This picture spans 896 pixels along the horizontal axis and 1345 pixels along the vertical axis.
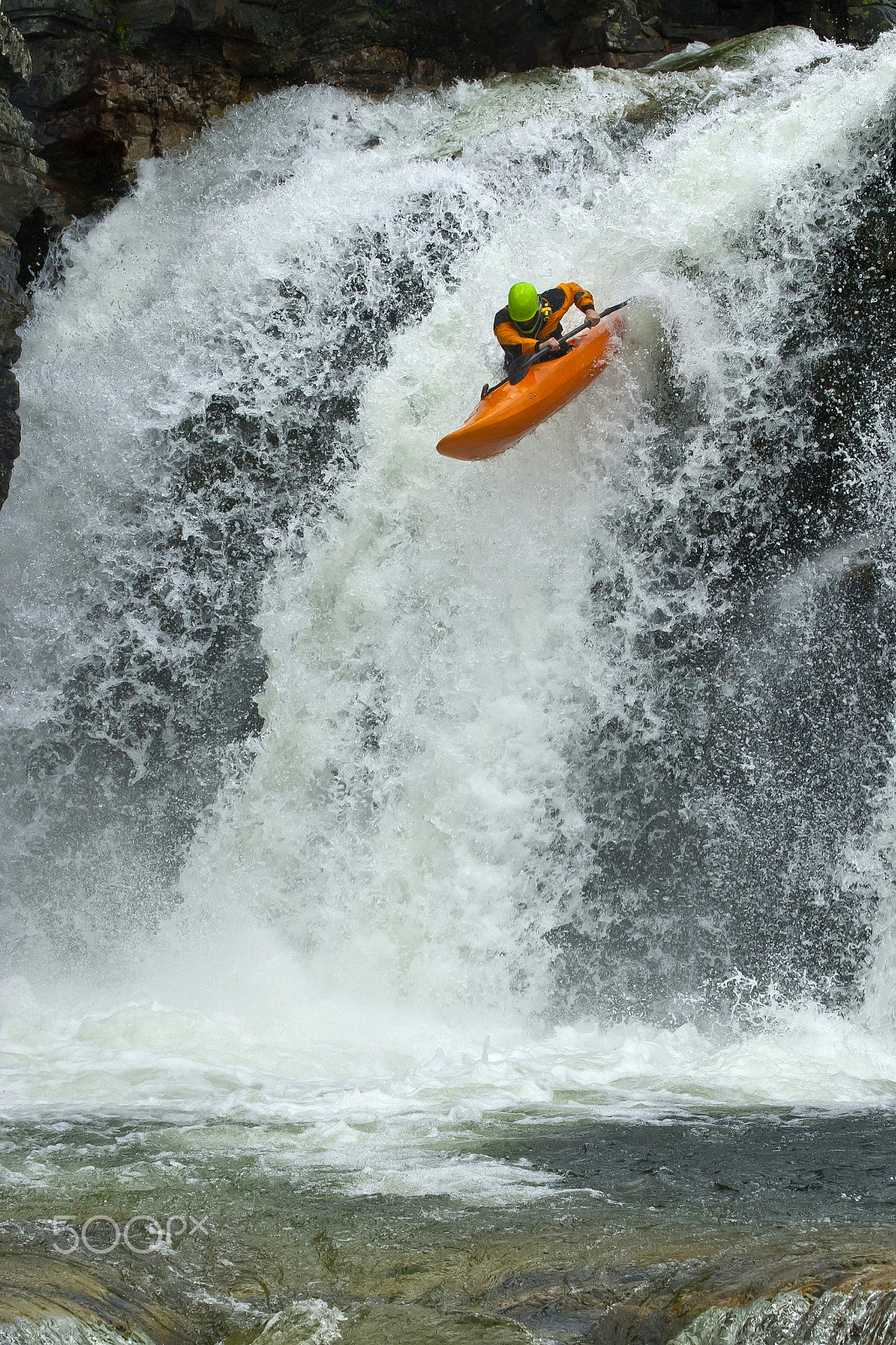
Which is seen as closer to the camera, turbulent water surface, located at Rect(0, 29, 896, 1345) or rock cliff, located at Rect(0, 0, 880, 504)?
turbulent water surface, located at Rect(0, 29, 896, 1345)

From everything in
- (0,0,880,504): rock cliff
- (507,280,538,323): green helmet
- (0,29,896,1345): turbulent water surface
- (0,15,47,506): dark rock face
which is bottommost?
(0,29,896,1345): turbulent water surface

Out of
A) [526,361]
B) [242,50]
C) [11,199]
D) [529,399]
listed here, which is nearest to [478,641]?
[529,399]

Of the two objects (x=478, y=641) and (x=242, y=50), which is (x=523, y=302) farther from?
(x=242, y=50)

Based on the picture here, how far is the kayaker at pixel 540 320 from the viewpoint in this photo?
516 centimetres

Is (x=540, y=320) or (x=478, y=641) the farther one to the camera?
(x=478, y=641)

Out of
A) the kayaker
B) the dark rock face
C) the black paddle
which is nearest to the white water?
the black paddle

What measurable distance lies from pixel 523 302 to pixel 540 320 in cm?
A: 15

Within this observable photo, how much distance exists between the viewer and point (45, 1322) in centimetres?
199

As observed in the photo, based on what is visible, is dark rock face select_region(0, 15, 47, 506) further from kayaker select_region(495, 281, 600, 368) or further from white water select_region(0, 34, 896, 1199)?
kayaker select_region(495, 281, 600, 368)

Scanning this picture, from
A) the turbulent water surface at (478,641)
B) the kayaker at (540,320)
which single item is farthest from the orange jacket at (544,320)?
the turbulent water surface at (478,641)

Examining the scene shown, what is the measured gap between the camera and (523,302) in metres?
5.11

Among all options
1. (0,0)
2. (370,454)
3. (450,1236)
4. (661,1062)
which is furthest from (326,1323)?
(0,0)

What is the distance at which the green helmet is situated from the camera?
5086 mm

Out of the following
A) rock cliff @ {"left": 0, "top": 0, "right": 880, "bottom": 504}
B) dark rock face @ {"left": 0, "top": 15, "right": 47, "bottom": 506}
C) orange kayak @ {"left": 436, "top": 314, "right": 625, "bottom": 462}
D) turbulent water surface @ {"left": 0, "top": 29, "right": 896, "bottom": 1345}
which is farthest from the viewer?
rock cliff @ {"left": 0, "top": 0, "right": 880, "bottom": 504}
